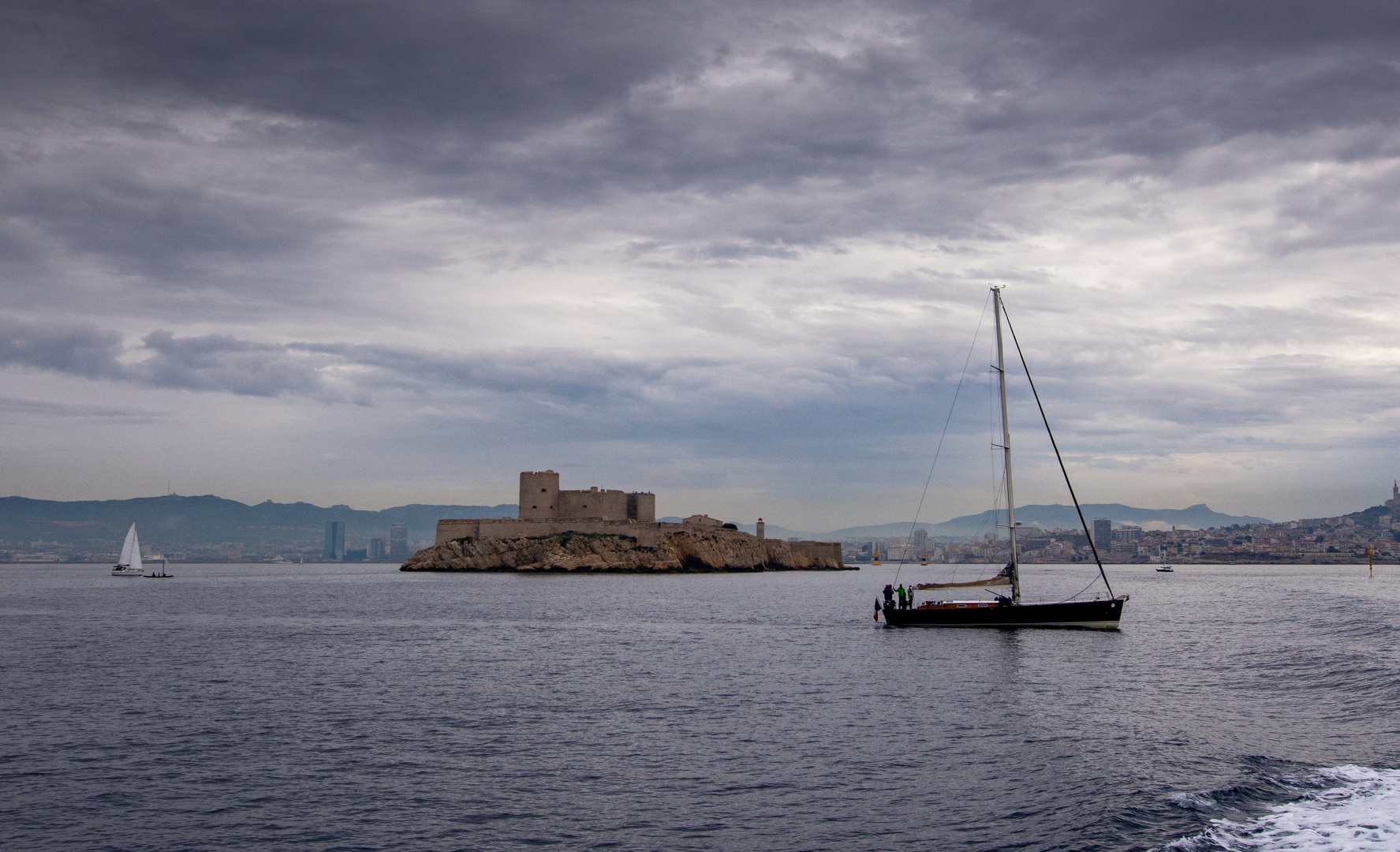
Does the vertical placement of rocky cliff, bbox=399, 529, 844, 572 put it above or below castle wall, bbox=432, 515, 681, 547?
below

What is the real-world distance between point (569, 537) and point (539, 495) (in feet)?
20.8

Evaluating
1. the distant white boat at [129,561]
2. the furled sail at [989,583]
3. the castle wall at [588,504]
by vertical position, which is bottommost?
the distant white boat at [129,561]

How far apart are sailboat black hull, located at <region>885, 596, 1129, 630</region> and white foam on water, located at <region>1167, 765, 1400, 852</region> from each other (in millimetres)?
25132

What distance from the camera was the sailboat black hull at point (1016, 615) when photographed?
132 ft

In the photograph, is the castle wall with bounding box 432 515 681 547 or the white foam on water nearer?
the white foam on water

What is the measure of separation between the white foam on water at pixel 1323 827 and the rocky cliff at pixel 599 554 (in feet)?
319

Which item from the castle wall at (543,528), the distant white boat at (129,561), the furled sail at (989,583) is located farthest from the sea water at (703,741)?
the distant white boat at (129,561)

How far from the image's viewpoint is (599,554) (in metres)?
110

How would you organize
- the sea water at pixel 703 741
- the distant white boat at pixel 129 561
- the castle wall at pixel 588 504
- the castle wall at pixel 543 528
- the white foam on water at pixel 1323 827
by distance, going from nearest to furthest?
1. the white foam on water at pixel 1323 827
2. the sea water at pixel 703 741
3. the castle wall at pixel 543 528
4. the castle wall at pixel 588 504
5. the distant white boat at pixel 129 561

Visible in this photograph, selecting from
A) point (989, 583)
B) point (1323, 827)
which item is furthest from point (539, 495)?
point (1323, 827)

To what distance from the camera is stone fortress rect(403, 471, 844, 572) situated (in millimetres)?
110750

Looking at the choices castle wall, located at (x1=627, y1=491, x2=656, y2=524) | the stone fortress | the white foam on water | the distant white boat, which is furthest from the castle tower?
the white foam on water

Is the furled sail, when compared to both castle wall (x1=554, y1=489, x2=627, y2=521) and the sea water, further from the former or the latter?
castle wall (x1=554, y1=489, x2=627, y2=521)

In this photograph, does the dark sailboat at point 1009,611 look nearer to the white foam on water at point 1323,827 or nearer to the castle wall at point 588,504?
the white foam on water at point 1323,827
